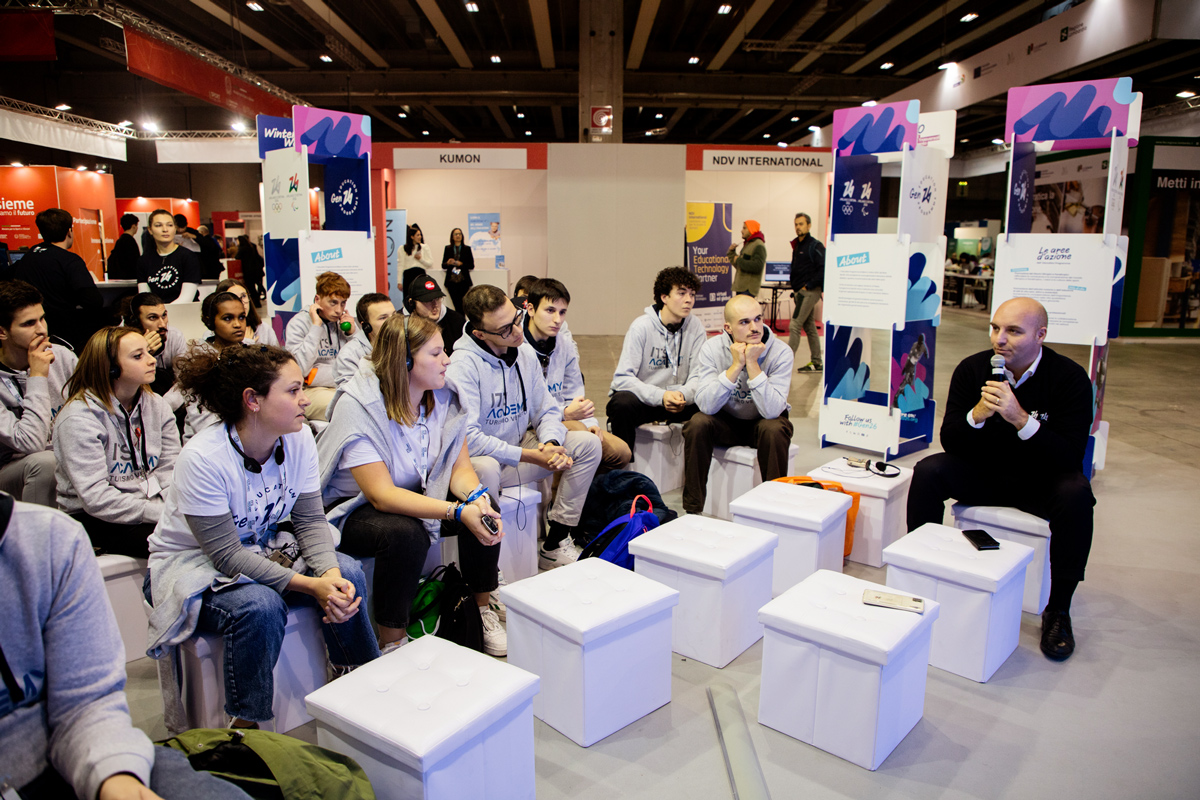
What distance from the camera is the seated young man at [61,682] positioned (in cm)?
111

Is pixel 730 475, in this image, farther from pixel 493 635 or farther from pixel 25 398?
pixel 25 398

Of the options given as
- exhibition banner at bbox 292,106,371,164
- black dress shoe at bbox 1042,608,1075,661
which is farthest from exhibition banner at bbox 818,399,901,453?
exhibition banner at bbox 292,106,371,164

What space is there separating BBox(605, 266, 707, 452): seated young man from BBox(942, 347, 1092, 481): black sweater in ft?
4.50

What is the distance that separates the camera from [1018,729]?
2.17m

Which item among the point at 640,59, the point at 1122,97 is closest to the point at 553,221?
the point at 640,59

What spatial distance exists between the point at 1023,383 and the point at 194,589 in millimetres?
2859

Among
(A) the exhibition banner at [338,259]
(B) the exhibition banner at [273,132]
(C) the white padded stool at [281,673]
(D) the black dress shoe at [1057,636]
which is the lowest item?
(D) the black dress shoe at [1057,636]

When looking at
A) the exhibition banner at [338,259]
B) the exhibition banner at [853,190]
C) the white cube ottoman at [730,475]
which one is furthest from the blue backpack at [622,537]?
the exhibition banner at [338,259]

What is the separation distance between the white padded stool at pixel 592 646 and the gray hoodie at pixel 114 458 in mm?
1217

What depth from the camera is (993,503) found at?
9.65ft

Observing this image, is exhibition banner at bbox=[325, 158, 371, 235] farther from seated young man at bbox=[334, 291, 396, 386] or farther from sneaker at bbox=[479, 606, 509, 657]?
sneaker at bbox=[479, 606, 509, 657]

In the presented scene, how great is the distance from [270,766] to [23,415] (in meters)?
2.00

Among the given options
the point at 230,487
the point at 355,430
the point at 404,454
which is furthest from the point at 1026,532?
the point at 230,487

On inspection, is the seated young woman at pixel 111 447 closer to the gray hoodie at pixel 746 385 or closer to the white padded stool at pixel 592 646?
the white padded stool at pixel 592 646
